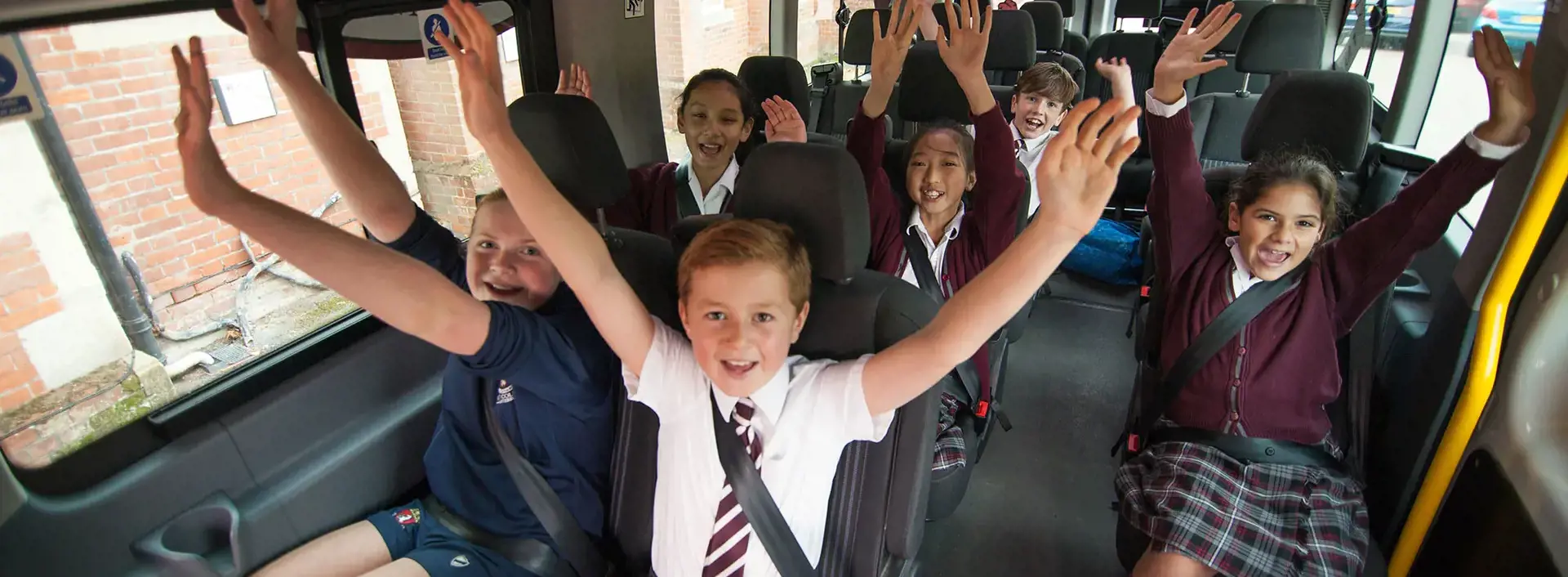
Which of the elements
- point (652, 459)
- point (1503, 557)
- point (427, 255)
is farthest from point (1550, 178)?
point (427, 255)

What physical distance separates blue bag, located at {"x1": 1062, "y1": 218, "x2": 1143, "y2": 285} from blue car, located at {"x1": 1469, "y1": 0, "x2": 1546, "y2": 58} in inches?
77.3

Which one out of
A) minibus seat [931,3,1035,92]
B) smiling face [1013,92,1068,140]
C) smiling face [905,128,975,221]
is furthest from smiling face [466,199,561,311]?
minibus seat [931,3,1035,92]

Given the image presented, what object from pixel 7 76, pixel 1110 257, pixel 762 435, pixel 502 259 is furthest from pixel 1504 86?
pixel 7 76

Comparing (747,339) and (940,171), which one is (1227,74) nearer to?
(940,171)

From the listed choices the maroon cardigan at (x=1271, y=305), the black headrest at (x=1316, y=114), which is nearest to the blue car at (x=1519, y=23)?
the maroon cardigan at (x=1271, y=305)

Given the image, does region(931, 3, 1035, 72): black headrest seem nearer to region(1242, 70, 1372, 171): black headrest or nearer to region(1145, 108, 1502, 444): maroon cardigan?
region(1242, 70, 1372, 171): black headrest

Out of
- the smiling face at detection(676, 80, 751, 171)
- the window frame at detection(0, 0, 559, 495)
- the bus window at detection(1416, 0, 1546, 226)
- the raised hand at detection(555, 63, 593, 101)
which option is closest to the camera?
the window frame at detection(0, 0, 559, 495)

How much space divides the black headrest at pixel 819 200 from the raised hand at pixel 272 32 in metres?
0.93

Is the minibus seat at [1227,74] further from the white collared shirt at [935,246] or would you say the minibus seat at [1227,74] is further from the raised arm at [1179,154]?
the white collared shirt at [935,246]

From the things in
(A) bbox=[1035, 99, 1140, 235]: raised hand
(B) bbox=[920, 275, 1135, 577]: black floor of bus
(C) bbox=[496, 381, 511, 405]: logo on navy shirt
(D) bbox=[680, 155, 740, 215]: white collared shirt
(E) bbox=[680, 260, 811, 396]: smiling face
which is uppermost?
(A) bbox=[1035, 99, 1140, 235]: raised hand

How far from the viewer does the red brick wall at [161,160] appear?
1828mm

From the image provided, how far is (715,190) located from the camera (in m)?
2.68

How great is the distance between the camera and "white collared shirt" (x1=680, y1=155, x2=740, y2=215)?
267cm

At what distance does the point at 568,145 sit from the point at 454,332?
578 mm
